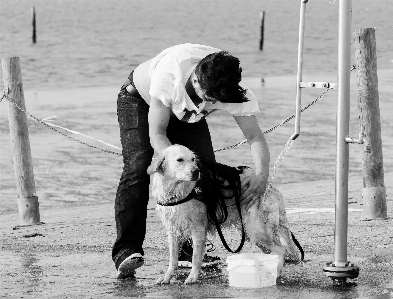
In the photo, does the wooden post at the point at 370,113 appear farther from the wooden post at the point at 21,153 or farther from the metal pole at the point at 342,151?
the wooden post at the point at 21,153

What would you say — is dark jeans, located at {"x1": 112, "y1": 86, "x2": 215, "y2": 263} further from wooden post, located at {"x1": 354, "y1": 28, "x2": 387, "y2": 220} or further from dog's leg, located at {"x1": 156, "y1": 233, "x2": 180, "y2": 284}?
wooden post, located at {"x1": 354, "y1": 28, "x2": 387, "y2": 220}

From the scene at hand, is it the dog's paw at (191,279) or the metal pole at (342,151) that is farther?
the dog's paw at (191,279)

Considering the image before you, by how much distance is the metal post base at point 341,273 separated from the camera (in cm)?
588

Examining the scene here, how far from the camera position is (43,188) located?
1348 cm

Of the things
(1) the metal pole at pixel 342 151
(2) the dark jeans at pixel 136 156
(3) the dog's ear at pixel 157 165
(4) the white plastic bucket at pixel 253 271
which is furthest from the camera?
(2) the dark jeans at pixel 136 156

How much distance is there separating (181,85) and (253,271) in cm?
119

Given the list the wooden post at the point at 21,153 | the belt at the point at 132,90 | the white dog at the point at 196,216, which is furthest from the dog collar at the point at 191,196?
the wooden post at the point at 21,153

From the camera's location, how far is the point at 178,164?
603cm

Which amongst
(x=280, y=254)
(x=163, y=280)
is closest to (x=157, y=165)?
(x=163, y=280)

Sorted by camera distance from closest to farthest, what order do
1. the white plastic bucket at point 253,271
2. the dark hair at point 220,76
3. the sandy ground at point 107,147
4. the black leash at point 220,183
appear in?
1. the dark hair at point 220,76
2. the white plastic bucket at point 253,271
3. the black leash at point 220,183
4. the sandy ground at point 107,147

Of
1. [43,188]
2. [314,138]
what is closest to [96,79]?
[314,138]

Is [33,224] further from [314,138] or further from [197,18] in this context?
[197,18]

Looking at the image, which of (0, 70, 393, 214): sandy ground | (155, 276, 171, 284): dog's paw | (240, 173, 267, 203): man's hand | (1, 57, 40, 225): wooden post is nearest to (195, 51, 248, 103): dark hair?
(240, 173, 267, 203): man's hand

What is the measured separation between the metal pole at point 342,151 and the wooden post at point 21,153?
449cm
